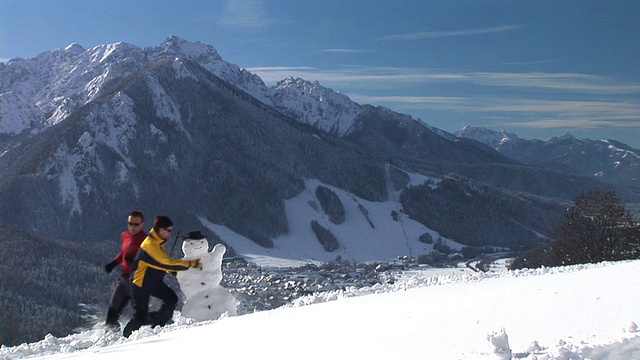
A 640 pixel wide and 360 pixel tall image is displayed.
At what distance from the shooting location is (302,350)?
20.2 feet

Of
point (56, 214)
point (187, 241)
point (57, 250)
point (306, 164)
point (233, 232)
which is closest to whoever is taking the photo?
point (187, 241)

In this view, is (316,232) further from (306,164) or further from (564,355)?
(564,355)

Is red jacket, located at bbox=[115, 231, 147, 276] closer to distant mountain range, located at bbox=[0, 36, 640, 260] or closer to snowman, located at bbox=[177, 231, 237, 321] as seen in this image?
snowman, located at bbox=[177, 231, 237, 321]

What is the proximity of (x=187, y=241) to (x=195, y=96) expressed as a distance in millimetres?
187722

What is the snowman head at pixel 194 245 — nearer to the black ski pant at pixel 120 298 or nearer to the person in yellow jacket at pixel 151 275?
the person in yellow jacket at pixel 151 275

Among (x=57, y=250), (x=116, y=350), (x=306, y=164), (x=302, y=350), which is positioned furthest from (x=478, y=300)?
(x=306, y=164)

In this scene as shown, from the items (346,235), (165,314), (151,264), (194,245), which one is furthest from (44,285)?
(346,235)

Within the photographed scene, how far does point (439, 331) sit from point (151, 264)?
638 centimetres

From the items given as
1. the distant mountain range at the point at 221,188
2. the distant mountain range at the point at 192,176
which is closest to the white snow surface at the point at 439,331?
the distant mountain range at the point at 221,188

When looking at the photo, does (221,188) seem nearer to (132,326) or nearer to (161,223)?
(161,223)

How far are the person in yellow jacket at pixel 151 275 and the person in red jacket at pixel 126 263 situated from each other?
574 mm

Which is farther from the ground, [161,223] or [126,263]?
[161,223]

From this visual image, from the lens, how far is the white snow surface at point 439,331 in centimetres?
506

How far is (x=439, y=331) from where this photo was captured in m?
6.08
